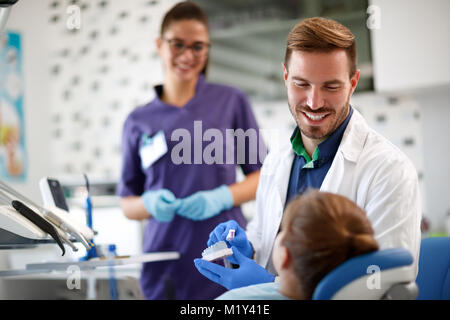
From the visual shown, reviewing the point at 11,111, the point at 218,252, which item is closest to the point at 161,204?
the point at 218,252

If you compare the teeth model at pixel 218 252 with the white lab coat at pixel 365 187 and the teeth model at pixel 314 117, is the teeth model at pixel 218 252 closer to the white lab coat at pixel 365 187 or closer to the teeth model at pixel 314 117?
the white lab coat at pixel 365 187

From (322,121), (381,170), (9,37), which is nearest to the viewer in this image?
(381,170)

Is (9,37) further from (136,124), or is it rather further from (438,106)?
(438,106)

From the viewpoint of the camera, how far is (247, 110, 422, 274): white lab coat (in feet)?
3.90

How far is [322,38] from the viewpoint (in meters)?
1.32

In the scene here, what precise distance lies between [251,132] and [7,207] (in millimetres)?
1156

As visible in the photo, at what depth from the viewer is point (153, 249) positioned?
2.26 meters

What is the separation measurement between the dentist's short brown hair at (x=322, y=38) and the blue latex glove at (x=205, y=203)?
851 mm

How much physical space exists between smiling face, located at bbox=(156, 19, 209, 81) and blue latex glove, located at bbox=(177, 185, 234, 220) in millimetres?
519

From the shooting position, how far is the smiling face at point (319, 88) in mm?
1321

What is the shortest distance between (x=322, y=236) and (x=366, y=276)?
0.34ft

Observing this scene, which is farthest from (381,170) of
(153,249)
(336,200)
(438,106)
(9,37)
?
(9,37)

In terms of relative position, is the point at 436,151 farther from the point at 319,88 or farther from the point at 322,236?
the point at 322,236

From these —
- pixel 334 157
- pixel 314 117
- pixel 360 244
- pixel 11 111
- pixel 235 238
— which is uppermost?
pixel 11 111
